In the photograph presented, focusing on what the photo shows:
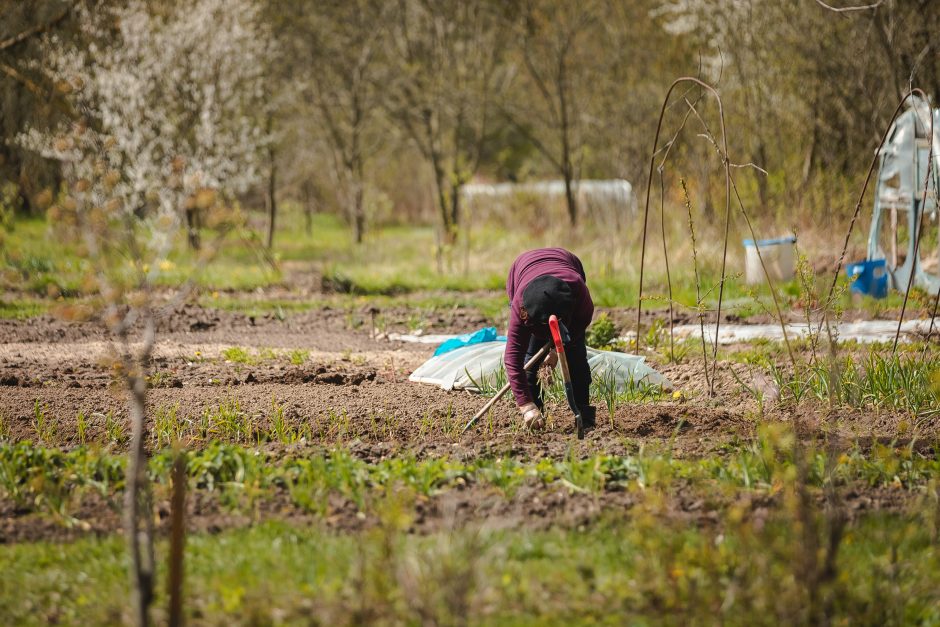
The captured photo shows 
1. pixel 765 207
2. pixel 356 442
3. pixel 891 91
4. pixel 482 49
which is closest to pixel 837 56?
pixel 891 91

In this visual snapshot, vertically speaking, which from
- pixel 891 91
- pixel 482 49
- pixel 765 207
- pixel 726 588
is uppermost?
→ pixel 482 49

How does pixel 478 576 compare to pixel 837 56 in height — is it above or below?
below

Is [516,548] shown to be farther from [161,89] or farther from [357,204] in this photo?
[357,204]

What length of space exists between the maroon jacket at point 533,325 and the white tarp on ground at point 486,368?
3.02 feet

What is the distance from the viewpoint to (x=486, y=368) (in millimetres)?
6434

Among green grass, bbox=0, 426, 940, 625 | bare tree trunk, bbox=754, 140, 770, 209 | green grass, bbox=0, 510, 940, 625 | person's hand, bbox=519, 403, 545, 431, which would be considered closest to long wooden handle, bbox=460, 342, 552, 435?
person's hand, bbox=519, 403, 545, 431

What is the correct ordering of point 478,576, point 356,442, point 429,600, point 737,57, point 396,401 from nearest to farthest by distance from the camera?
point 429,600 < point 478,576 < point 356,442 < point 396,401 < point 737,57

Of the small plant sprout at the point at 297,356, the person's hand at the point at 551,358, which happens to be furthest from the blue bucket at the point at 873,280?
the person's hand at the point at 551,358

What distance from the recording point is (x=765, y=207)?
1382 centimetres

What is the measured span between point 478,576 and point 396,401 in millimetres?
2910

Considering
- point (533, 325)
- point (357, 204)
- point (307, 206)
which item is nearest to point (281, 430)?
point (533, 325)

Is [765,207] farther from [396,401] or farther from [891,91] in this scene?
[396,401]

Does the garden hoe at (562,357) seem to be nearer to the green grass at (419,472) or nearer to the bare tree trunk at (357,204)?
→ the green grass at (419,472)

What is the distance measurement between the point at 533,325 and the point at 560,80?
12206mm
